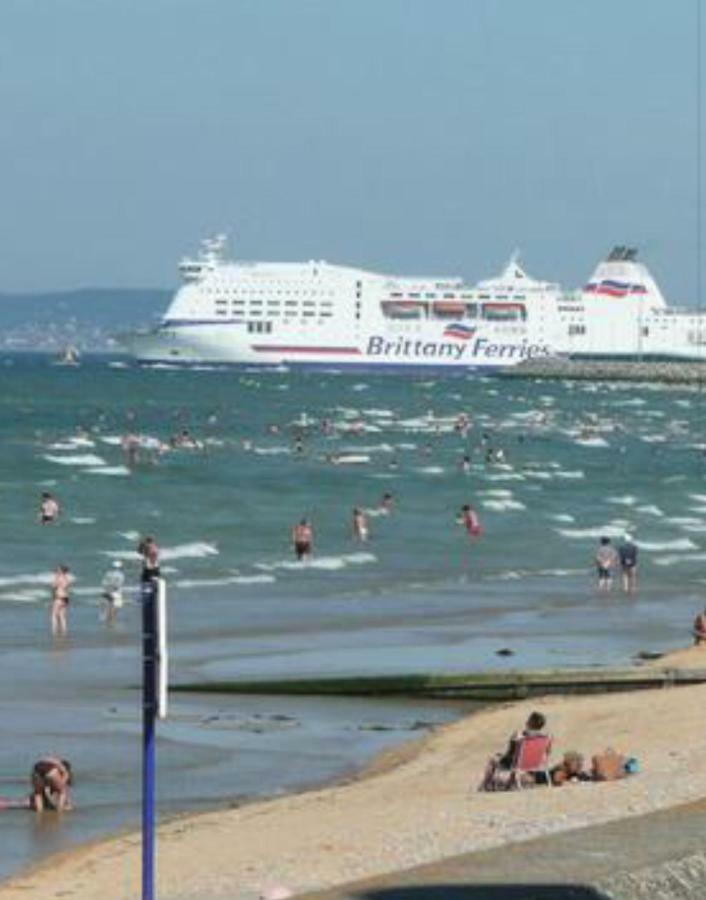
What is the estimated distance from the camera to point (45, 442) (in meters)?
74.2

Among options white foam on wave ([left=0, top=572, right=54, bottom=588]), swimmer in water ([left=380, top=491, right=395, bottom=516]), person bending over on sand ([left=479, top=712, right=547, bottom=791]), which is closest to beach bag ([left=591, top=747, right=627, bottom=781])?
person bending over on sand ([left=479, top=712, right=547, bottom=791])

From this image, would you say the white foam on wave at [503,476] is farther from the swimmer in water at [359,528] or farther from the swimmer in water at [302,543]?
the swimmer in water at [302,543]

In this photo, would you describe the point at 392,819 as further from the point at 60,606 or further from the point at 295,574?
the point at 295,574

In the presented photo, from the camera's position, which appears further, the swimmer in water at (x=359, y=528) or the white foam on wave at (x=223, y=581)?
the swimmer in water at (x=359, y=528)

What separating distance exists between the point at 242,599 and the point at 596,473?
34223 millimetres

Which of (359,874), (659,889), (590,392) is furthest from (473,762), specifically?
(590,392)

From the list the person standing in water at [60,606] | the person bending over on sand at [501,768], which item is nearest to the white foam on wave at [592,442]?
the person standing in water at [60,606]

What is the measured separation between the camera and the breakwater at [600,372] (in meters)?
155

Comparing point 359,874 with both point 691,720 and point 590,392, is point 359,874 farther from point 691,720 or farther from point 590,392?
point 590,392

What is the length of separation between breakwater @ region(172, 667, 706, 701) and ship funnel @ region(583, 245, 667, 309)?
463 ft

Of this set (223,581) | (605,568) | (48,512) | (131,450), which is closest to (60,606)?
(223,581)

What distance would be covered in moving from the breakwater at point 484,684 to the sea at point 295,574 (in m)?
0.30

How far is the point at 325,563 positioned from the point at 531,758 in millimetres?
24093

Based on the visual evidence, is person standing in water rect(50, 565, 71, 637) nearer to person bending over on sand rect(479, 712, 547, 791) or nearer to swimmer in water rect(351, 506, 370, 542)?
person bending over on sand rect(479, 712, 547, 791)
